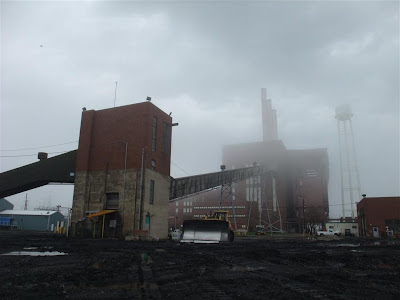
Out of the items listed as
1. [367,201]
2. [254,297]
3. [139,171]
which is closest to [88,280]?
[254,297]

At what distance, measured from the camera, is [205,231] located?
63.9ft

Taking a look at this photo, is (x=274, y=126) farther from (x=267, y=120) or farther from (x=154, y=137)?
(x=154, y=137)

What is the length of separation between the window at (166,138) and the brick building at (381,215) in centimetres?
3683

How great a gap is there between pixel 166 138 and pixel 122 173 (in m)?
6.34

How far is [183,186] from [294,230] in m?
47.4

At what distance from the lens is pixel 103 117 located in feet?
103

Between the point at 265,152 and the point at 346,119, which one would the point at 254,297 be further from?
the point at 346,119

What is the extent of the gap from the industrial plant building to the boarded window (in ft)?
91.6

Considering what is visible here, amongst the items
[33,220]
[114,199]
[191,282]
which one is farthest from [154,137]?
[33,220]

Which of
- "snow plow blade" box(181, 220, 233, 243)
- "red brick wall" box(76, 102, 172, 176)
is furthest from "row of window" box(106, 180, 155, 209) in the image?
"snow plow blade" box(181, 220, 233, 243)

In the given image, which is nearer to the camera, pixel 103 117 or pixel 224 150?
pixel 103 117

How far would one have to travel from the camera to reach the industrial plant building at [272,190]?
5909 centimetres

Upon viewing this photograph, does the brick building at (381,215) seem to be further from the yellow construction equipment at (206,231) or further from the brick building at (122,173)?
the yellow construction equipment at (206,231)

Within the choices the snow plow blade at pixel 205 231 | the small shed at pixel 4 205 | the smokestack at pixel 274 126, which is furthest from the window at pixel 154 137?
the small shed at pixel 4 205
